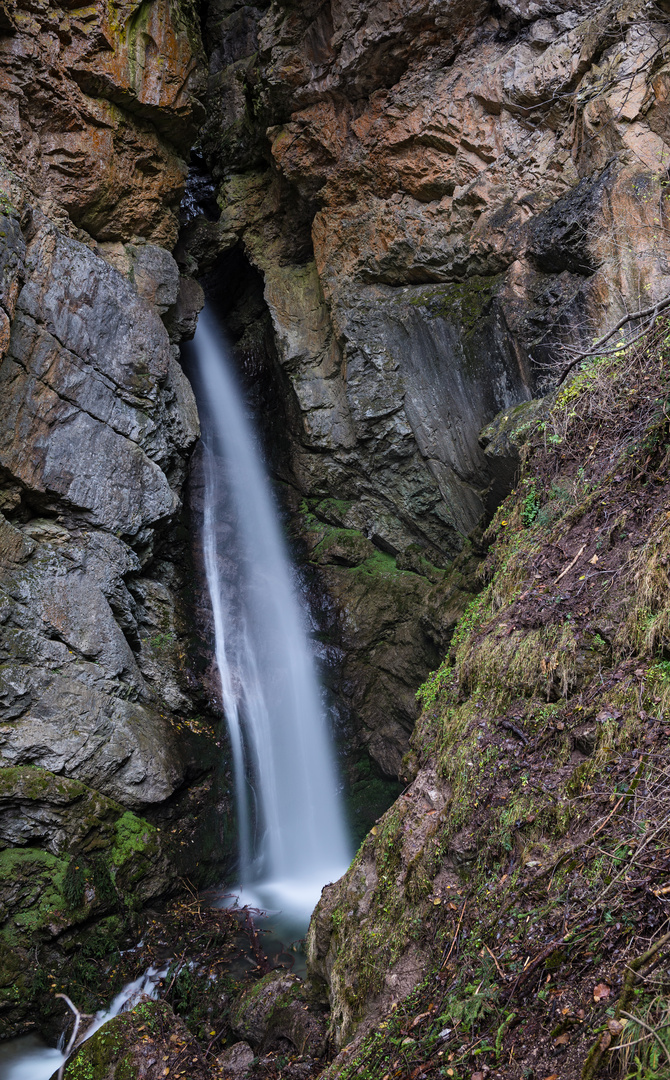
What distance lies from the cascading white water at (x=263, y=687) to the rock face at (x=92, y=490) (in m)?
0.68

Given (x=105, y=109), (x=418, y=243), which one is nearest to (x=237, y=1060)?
(x=418, y=243)

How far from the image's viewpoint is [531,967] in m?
2.70

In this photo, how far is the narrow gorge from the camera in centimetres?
352

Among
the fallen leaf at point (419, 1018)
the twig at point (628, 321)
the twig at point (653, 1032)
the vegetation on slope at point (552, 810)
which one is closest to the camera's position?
the twig at point (653, 1032)

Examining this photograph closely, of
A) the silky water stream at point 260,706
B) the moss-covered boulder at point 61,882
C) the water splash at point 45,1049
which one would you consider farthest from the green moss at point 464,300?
the water splash at point 45,1049

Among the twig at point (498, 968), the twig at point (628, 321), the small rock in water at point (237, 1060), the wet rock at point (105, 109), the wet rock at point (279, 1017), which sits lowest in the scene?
the small rock in water at point (237, 1060)

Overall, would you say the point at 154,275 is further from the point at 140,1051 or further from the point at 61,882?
the point at 140,1051

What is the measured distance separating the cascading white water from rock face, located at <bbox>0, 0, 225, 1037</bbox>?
0.68 metres

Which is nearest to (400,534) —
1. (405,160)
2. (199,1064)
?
(405,160)

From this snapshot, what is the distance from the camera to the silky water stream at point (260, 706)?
7.92 m

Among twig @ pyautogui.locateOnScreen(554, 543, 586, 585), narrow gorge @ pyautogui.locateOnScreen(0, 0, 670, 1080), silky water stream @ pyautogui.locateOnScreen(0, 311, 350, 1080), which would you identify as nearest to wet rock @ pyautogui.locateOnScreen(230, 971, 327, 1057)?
narrow gorge @ pyautogui.locateOnScreen(0, 0, 670, 1080)

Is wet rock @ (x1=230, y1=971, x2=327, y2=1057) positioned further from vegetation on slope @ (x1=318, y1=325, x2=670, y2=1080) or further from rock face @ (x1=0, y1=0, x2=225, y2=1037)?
rock face @ (x1=0, y1=0, x2=225, y2=1037)

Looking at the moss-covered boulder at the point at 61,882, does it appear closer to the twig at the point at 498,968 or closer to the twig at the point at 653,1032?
the twig at the point at 498,968

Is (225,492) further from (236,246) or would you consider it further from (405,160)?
(405,160)
